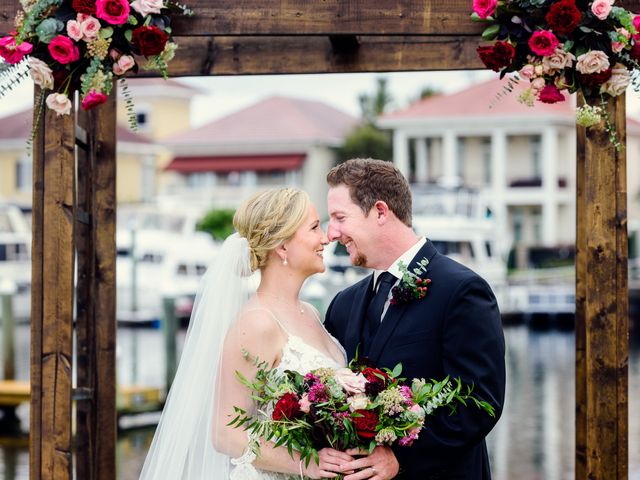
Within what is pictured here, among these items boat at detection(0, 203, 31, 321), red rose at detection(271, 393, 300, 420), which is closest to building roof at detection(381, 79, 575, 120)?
boat at detection(0, 203, 31, 321)

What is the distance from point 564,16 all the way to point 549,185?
41.0m

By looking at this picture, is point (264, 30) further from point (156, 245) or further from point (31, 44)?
point (156, 245)

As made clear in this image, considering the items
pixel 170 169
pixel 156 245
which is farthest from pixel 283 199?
pixel 170 169

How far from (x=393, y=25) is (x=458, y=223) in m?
32.2

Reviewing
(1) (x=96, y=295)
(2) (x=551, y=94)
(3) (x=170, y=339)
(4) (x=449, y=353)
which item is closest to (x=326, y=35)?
(2) (x=551, y=94)

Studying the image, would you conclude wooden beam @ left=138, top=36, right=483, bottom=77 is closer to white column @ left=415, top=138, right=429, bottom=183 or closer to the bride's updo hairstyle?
the bride's updo hairstyle

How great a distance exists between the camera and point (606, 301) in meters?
4.52

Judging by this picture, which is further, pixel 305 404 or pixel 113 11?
pixel 113 11

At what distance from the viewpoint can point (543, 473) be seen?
36.1ft

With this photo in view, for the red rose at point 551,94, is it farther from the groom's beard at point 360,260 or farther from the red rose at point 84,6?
the red rose at point 84,6

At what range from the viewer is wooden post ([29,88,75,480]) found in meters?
4.51

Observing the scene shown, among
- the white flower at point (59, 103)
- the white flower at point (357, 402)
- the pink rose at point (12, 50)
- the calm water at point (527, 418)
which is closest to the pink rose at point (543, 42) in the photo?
the white flower at point (357, 402)

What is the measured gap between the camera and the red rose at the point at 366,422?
372cm

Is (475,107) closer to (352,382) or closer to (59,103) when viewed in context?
(59,103)
